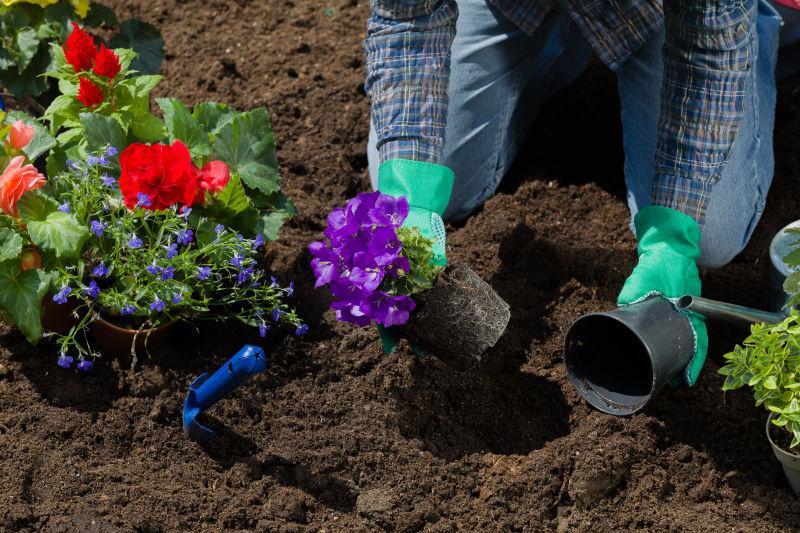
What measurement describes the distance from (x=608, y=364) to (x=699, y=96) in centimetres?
69

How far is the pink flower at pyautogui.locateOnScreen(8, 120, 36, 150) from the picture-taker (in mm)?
2307

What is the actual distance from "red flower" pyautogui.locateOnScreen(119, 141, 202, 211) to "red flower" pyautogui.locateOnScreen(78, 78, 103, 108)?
0.22 m

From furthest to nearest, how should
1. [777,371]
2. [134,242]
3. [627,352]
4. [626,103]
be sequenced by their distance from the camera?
[626,103], [627,352], [134,242], [777,371]

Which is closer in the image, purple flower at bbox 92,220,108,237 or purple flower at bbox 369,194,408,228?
purple flower at bbox 369,194,408,228

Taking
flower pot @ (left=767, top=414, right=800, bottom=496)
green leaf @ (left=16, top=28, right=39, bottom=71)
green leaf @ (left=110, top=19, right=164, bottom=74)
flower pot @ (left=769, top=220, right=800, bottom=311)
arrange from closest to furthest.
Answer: flower pot @ (left=767, top=414, right=800, bottom=496) → flower pot @ (left=769, top=220, right=800, bottom=311) → green leaf @ (left=16, top=28, right=39, bottom=71) → green leaf @ (left=110, top=19, right=164, bottom=74)

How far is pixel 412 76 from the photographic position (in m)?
2.38

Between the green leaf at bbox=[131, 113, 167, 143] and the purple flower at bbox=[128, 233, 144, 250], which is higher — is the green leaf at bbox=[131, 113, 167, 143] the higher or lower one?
the higher one

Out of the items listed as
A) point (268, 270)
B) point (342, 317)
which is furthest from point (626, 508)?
point (268, 270)

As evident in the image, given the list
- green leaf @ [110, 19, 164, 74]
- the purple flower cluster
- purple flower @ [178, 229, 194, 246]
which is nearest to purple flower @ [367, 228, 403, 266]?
the purple flower cluster

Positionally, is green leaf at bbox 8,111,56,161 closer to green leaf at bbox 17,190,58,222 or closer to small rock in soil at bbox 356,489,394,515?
green leaf at bbox 17,190,58,222

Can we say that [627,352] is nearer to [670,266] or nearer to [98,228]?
[670,266]

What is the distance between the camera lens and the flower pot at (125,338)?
92.5 inches

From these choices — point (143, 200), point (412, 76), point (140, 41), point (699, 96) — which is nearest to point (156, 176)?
point (143, 200)

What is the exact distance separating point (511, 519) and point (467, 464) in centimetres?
18
